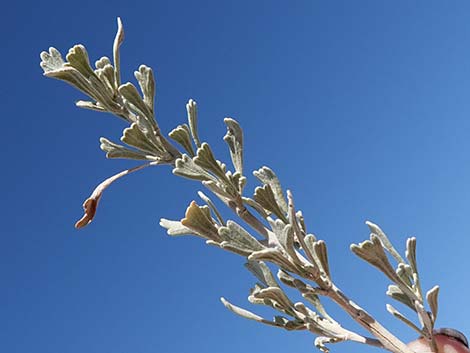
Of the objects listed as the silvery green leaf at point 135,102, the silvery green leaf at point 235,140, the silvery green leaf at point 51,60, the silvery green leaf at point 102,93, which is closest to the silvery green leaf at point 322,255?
A: the silvery green leaf at point 235,140

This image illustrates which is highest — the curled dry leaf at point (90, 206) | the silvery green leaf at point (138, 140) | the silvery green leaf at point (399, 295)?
the silvery green leaf at point (138, 140)

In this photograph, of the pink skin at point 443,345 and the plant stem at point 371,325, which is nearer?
the plant stem at point 371,325

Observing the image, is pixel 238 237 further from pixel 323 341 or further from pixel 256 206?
pixel 323 341

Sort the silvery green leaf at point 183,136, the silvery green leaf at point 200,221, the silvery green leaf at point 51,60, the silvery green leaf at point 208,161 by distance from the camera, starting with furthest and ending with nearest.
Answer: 1. the silvery green leaf at point 51,60
2. the silvery green leaf at point 183,136
3. the silvery green leaf at point 208,161
4. the silvery green leaf at point 200,221

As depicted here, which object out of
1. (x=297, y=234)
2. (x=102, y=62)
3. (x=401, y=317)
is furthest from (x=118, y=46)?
(x=401, y=317)

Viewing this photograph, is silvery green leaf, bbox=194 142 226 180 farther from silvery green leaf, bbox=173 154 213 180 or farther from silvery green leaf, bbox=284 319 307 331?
silvery green leaf, bbox=284 319 307 331

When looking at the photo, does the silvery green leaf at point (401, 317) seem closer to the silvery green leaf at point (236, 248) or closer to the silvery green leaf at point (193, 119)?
the silvery green leaf at point (236, 248)

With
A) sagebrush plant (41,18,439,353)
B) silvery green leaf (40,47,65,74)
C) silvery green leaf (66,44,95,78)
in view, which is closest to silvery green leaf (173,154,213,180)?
sagebrush plant (41,18,439,353)
